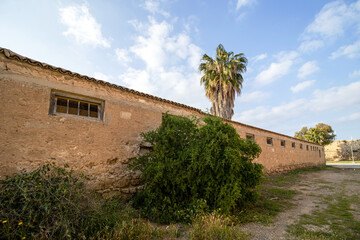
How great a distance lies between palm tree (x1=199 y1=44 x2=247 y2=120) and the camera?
1445cm

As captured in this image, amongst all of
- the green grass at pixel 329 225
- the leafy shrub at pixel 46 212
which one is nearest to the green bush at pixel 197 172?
the green grass at pixel 329 225

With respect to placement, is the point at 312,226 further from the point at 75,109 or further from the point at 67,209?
the point at 75,109

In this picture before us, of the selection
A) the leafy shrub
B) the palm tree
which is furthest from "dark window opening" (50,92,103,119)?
the palm tree

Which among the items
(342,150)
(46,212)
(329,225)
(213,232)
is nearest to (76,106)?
(46,212)

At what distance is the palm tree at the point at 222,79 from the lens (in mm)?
14453

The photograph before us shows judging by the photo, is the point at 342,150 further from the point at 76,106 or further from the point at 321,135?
the point at 76,106

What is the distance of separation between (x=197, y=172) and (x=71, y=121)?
3.63 metres

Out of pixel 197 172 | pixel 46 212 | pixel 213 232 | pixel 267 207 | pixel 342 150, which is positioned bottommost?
pixel 267 207

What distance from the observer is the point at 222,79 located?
14.6 meters

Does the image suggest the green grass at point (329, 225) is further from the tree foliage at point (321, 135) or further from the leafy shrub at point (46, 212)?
the tree foliage at point (321, 135)

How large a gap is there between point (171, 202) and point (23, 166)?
3.54 meters

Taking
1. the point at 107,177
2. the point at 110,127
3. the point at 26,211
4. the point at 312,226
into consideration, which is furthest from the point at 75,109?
the point at 312,226

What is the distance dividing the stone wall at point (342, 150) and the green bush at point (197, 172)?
128 feet

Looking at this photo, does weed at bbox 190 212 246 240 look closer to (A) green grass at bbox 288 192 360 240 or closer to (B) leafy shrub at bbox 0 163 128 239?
(A) green grass at bbox 288 192 360 240
